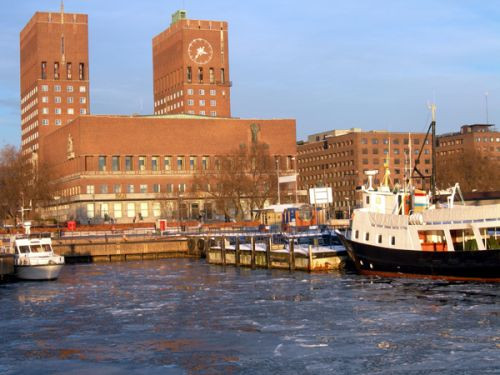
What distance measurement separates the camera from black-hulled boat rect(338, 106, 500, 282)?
65.4 meters

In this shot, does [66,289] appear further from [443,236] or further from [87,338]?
[443,236]

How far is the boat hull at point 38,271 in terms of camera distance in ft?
253

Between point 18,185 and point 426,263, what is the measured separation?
378 feet

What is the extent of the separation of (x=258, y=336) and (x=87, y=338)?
8970 millimetres

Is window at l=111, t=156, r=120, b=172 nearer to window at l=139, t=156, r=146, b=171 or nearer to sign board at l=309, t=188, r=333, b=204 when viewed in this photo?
window at l=139, t=156, r=146, b=171

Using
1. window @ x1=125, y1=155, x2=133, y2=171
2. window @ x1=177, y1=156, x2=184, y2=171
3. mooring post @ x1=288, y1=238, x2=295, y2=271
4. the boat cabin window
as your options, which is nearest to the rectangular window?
window @ x1=125, y1=155, x2=133, y2=171

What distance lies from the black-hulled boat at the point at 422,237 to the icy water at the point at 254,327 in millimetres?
2003

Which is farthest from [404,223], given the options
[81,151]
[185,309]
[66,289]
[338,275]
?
[81,151]

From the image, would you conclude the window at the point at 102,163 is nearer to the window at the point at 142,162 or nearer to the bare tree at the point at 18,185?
the window at the point at 142,162

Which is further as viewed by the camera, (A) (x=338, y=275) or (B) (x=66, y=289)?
(A) (x=338, y=275)

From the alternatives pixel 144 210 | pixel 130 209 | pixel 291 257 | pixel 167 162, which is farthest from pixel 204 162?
pixel 291 257

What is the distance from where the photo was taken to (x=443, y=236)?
69.9 m

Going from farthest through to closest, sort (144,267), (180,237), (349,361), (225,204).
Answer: (225,204) → (180,237) → (144,267) → (349,361)

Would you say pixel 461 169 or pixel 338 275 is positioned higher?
pixel 461 169
